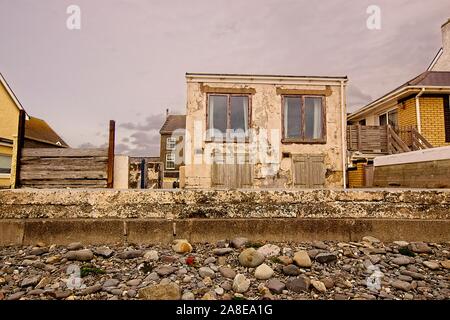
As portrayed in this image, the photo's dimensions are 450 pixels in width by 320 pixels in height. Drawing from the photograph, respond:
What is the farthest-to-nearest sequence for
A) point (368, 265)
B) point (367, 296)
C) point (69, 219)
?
point (69, 219)
point (368, 265)
point (367, 296)

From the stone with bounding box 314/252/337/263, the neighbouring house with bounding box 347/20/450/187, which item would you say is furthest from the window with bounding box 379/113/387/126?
the stone with bounding box 314/252/337/263

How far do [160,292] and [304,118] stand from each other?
8.95 meters

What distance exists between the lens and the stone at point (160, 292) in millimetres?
1926

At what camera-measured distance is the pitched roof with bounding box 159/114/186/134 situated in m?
26.8

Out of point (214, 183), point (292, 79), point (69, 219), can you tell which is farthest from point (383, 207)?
point (292, 79)

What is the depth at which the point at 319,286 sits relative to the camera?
207cm

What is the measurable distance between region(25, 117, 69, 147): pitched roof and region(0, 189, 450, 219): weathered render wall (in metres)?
16.7

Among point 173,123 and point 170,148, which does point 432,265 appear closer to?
point 170,148

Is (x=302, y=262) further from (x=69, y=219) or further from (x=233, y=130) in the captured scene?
(x=233, y=130)

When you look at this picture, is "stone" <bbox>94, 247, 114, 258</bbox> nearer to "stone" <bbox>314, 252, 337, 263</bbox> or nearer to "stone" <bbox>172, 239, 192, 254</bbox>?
"stone" <bbox>172, 239, 192, 254</bbox>

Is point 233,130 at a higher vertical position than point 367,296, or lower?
higher
